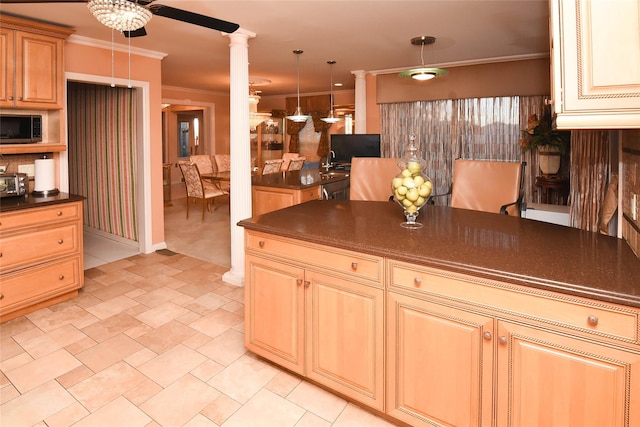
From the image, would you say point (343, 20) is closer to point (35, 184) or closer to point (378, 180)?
point (378, 180)

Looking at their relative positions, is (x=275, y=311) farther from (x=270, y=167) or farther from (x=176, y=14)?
(x=270, y=167)

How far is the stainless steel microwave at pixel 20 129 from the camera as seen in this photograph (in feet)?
10.6

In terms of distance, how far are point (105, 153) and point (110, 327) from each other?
306 cm

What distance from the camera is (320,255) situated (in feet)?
6.25

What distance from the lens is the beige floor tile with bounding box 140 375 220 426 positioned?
75.7 inches

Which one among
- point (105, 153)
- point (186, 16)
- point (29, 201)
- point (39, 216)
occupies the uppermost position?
point (186, 16)

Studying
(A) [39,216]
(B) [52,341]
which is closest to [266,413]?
(B) [52,341]

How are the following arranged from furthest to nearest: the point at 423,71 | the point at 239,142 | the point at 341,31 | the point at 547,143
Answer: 1. the point at 547,143
2. the point at 423,71
3. the point at 341,31
4. the point at 239,142

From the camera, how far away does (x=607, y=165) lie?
2543 millimetres

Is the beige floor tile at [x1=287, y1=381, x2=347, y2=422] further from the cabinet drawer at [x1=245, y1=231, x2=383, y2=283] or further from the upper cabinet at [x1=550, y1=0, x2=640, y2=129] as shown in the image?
the upper cabinet at [x1=550, y1=0, x2=640, y2=129]

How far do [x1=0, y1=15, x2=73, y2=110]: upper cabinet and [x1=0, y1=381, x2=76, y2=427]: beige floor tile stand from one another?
89.4 inches

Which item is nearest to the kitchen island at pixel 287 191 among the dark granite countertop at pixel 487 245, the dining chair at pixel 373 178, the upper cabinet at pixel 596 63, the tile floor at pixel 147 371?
the dining chair at pixel 373 178

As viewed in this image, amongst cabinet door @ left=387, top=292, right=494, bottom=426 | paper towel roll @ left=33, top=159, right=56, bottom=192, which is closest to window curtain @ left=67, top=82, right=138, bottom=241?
paper towel roll @ left=33, top=159, right=56, bottom=192

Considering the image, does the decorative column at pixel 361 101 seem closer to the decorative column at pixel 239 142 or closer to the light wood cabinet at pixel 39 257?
the decorative column at pixel 239 142
